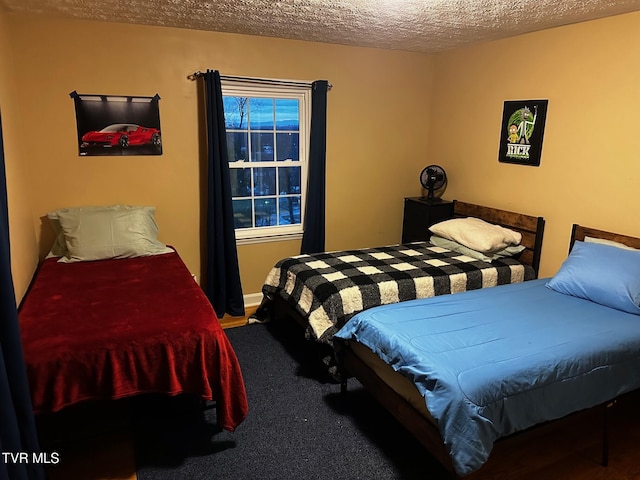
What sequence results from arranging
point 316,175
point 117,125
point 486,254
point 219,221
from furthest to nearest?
point 316,175, point 219,221, point 486,254, point 117,125

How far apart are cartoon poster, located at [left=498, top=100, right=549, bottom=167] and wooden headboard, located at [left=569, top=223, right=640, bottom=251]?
1.96 ft

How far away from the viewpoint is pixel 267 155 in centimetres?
397

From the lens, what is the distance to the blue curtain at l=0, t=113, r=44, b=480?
135 cm

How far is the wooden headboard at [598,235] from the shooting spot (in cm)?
281

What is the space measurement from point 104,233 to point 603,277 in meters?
3.24

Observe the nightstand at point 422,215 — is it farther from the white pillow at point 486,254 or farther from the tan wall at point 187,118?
the white pillow at point 486,254

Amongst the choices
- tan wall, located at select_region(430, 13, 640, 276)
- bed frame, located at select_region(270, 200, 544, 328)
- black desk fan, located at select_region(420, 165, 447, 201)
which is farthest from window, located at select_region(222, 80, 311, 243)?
tan wall, located at select_region(430, 13, 640, 276)

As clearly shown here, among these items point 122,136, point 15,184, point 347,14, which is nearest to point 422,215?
point 347,14

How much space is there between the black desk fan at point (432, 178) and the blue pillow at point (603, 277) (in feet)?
5.17

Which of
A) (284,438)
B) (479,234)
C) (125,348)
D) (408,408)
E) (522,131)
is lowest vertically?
(284,438)

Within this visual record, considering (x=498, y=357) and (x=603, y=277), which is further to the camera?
(x=603, y=277)

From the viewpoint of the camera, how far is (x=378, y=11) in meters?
2.86

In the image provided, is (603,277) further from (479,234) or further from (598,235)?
(479,234)

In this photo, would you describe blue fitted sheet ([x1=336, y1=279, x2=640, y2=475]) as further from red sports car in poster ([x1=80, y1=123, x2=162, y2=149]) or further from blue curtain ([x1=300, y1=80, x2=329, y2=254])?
red sports car in poster ([x1=80, y1=123, x2=162, y2=149])
